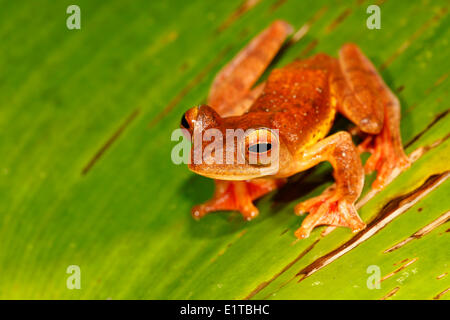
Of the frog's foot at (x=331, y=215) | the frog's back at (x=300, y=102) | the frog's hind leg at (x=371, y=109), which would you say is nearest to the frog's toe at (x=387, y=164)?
the frog's hind leg at (x=371, y=109)

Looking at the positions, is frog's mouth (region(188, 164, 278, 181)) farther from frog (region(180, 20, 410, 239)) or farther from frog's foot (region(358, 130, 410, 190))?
frog's foot (region(358, 130, 410, 190))

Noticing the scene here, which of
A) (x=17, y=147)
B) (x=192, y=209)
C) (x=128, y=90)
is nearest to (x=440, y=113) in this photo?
(x=192, y=209)

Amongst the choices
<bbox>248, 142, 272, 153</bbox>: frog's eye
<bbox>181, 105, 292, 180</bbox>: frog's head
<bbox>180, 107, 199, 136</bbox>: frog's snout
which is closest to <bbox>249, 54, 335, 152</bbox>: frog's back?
<bbox>181, 105, 292, 180</bbox>: frog's head

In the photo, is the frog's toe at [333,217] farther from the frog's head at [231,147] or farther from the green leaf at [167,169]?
the frog's head at [231,147]

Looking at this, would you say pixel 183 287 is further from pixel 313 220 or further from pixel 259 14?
pixel 259 14

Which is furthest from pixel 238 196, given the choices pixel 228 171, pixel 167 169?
pixel 167 169

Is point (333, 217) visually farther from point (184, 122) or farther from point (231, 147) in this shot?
point (184, 122)
